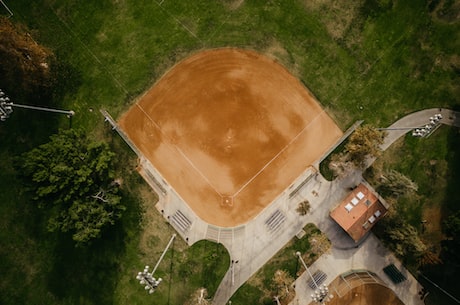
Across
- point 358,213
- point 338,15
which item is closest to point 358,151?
point 358,213

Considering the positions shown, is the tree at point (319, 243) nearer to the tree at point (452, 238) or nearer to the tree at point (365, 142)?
the tree at point (365, 142)

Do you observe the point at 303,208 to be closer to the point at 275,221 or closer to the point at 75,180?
the point at 275,221

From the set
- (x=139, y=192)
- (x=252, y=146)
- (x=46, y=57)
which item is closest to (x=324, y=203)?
(x=252, y=146)

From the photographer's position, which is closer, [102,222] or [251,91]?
[102,222]

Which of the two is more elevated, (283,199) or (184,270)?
(283,199)

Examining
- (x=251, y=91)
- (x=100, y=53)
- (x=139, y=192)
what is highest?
(x=251, y=91)

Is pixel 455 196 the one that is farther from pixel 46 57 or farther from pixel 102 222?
pixel 46 57
